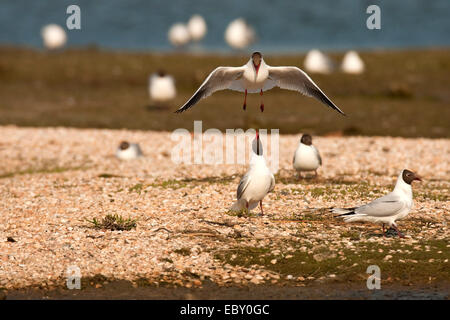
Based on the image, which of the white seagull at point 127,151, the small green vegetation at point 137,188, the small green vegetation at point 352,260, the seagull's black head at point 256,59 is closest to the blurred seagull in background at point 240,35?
the white seagull at point 127,151

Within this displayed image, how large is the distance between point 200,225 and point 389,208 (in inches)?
104

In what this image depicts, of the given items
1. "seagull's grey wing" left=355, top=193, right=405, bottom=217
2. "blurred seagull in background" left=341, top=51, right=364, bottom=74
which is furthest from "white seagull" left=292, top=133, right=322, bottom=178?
"blurred seagull in background" left=341, top=51, right=364, bottom=74

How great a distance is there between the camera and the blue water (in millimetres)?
44094

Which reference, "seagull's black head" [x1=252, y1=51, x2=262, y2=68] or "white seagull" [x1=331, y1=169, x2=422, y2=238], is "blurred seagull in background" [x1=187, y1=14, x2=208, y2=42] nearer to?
"seagull's black head" [x1=252, y1=51, x2=262, y2=68]

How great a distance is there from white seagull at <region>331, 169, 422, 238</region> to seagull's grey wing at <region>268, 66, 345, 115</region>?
Result: 6.17ft

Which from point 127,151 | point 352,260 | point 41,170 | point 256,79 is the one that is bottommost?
point 352,260

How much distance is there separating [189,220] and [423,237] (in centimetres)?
320

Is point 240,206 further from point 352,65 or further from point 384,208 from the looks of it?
point 352,65

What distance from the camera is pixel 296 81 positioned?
1174 cm

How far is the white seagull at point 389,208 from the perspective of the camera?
32.6 feet

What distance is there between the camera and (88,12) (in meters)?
51.7

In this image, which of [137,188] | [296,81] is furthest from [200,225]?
[137,188]
